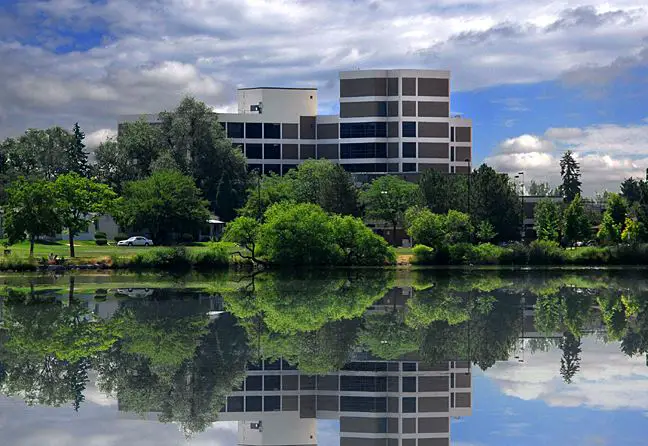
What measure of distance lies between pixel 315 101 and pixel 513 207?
1927 inches

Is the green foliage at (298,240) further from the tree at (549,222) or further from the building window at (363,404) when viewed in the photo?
the building window at (363,404)

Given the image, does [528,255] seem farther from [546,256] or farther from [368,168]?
[368,168]

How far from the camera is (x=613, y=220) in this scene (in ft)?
292

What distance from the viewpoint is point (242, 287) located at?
175 feet

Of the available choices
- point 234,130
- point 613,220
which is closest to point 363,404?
point 613,220

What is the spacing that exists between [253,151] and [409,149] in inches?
868

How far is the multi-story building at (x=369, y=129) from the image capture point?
4993 inches

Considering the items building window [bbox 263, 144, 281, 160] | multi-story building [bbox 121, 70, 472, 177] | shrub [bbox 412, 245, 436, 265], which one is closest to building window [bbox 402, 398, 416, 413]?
shrub [bbox 412, 245, 436, 265]

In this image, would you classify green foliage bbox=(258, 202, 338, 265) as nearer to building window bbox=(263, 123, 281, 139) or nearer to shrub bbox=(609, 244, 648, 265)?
shrub bbox=(609, 244, 648, 265)

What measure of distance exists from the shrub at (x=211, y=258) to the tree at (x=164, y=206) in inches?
837

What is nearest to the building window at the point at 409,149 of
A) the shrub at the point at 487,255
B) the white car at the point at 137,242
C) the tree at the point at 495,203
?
the tree at the point at 495,203

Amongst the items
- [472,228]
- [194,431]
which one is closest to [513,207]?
[472,228]

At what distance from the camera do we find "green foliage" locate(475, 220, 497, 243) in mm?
86875

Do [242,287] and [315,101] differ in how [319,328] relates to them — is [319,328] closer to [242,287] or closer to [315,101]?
[242,287]
